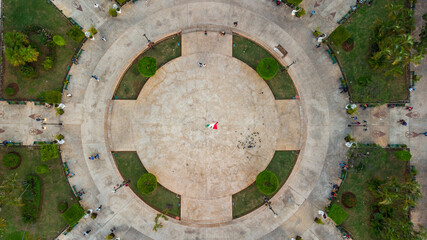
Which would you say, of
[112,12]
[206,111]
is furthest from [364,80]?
[112,12]

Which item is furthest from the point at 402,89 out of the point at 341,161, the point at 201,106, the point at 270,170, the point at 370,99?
the point at 201,106

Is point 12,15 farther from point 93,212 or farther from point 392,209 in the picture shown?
point 392,209

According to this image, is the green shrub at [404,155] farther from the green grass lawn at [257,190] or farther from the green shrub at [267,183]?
the green shrub at [267,183]

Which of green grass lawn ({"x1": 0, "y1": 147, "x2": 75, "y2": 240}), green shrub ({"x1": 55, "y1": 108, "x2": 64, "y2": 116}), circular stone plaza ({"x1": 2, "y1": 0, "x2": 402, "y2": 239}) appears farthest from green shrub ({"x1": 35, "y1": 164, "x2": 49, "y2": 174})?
green shrub ({"x1": 55, "y1": 108, "x2": 64, "y2": 116})

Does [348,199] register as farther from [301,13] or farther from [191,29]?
[191,29]

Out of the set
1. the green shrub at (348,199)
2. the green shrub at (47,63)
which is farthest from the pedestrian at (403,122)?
the green shrub at (47,63)
